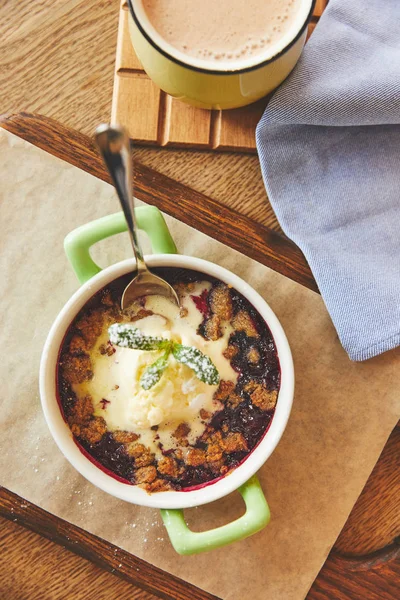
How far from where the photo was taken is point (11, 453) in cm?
114

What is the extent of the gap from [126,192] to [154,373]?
0.30 metres

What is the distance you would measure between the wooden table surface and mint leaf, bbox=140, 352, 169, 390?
350 mm

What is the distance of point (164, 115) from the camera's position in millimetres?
1136

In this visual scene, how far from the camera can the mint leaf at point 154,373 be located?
97 cm

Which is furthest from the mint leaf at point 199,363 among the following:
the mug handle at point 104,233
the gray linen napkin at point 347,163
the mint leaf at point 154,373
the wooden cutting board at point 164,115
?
the wooden cutting board at point 164,115

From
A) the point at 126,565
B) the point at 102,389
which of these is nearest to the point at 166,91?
the point at 102,389

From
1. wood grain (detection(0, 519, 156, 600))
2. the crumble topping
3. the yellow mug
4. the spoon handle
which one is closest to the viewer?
the spoon handle

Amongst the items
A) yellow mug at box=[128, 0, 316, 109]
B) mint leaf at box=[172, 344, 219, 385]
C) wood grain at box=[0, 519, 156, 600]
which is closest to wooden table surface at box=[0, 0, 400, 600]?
wood grain at box=[0, 519, 156, 600]

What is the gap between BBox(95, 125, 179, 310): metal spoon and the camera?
755mm

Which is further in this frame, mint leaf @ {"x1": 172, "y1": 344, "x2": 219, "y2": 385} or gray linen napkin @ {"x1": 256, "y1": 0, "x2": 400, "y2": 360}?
gray linen napkin @ {"x1": 256, "y1": 0, "x2": 400, "y2": 360}

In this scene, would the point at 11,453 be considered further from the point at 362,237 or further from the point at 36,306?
the point at 362,237

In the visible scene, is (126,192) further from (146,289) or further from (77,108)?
(77,108)

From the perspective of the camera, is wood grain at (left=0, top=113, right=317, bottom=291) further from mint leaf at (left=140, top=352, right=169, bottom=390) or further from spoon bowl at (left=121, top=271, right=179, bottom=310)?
mint leaf at (left=140, top=352, right=169, bottom=390)

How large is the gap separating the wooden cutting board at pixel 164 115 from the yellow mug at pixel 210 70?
4.0 inches
